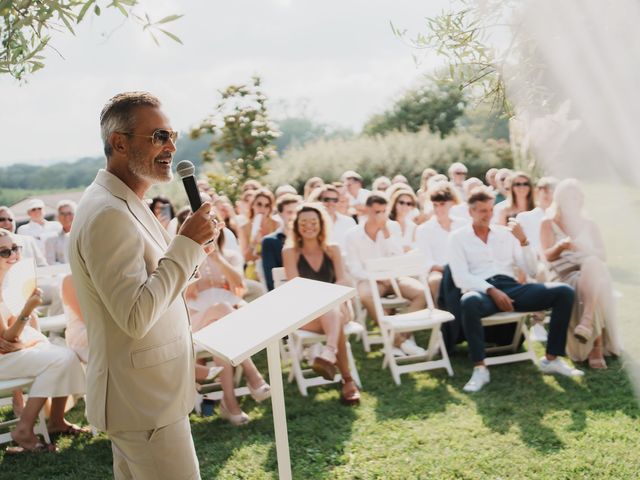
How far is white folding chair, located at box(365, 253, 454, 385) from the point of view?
6254 millimetres

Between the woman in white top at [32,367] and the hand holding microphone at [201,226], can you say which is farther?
the woman in white top at [32,367]

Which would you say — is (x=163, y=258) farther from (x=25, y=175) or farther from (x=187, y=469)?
(x=25, y=175)

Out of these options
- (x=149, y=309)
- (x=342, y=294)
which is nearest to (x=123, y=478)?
(x=149, y=309)

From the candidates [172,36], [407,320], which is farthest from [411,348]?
[172,36]

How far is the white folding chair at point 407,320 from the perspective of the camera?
Result: 625 centimetres

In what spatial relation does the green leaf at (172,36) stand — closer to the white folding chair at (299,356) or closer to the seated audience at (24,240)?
the white folding chair at (299,356)

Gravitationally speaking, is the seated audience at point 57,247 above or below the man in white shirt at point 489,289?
above

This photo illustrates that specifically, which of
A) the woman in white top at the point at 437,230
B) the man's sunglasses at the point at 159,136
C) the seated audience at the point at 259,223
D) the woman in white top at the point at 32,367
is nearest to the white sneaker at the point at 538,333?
the woman in white top at the point at 437,230

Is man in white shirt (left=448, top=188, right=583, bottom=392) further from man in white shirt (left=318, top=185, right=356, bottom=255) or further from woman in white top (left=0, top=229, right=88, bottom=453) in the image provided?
woman in white top (left=0, top=229, right=88, bottom=453)

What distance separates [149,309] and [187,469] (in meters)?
0.66

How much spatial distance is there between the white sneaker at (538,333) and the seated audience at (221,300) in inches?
123

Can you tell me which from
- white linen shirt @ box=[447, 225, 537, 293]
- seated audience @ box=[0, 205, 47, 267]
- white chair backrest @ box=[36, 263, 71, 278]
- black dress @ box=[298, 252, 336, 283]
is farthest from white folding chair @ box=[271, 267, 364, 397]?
seated audience @ box=[0, 205, 47, 267]

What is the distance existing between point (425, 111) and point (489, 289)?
2510 cm

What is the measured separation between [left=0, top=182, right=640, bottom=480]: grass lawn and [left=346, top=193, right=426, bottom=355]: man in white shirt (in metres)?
1.17
